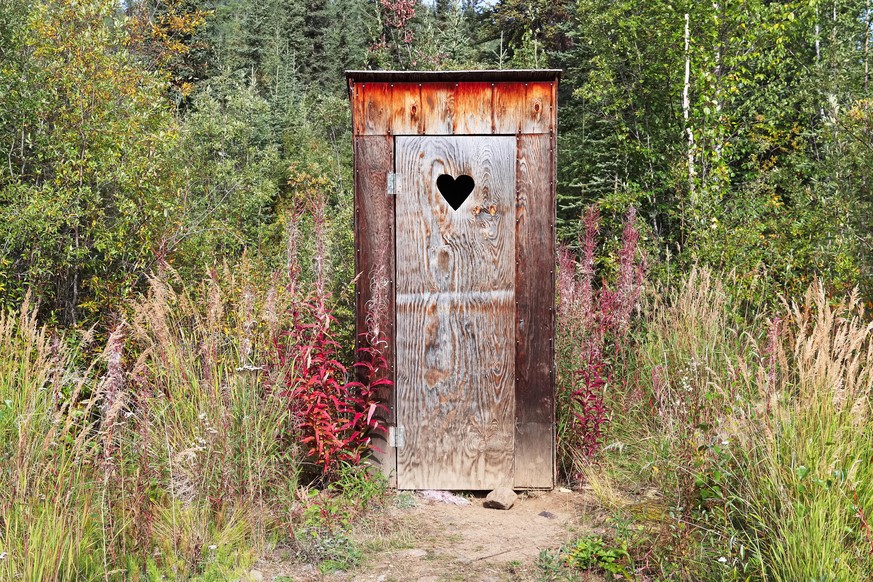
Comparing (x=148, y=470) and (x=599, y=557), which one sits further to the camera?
(x=599, y=557)

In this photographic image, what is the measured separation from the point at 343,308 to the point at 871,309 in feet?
14.5

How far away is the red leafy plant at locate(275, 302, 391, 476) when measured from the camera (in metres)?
4.70

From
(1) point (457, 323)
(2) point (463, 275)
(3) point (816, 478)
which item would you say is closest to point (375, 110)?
(2) point (463, 275)

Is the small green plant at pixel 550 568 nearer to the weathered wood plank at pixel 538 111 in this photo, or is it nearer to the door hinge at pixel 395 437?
the door hinge at pixel 395 437

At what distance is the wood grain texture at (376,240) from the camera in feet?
17.5

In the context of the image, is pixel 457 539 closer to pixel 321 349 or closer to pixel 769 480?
pixel 321 349

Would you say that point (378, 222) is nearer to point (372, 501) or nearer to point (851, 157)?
point (372, 501)

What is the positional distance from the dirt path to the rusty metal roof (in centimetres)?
286

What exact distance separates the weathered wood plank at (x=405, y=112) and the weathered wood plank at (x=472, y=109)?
10.1 inches

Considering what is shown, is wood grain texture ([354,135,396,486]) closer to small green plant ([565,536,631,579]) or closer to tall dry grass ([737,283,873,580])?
small green plant ([565,536,631,579])

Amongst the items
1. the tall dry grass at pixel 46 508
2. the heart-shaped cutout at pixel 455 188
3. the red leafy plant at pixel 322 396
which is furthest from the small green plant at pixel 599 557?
the heart-shaped cutout at pixel 455 188

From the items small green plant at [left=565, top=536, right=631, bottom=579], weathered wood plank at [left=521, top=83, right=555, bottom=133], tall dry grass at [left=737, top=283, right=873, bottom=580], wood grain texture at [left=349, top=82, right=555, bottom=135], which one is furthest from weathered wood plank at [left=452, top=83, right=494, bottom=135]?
small green plant at [left=565, top=536, right=631, bottom=579]

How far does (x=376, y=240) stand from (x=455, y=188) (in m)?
0.75

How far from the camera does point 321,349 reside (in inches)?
191
